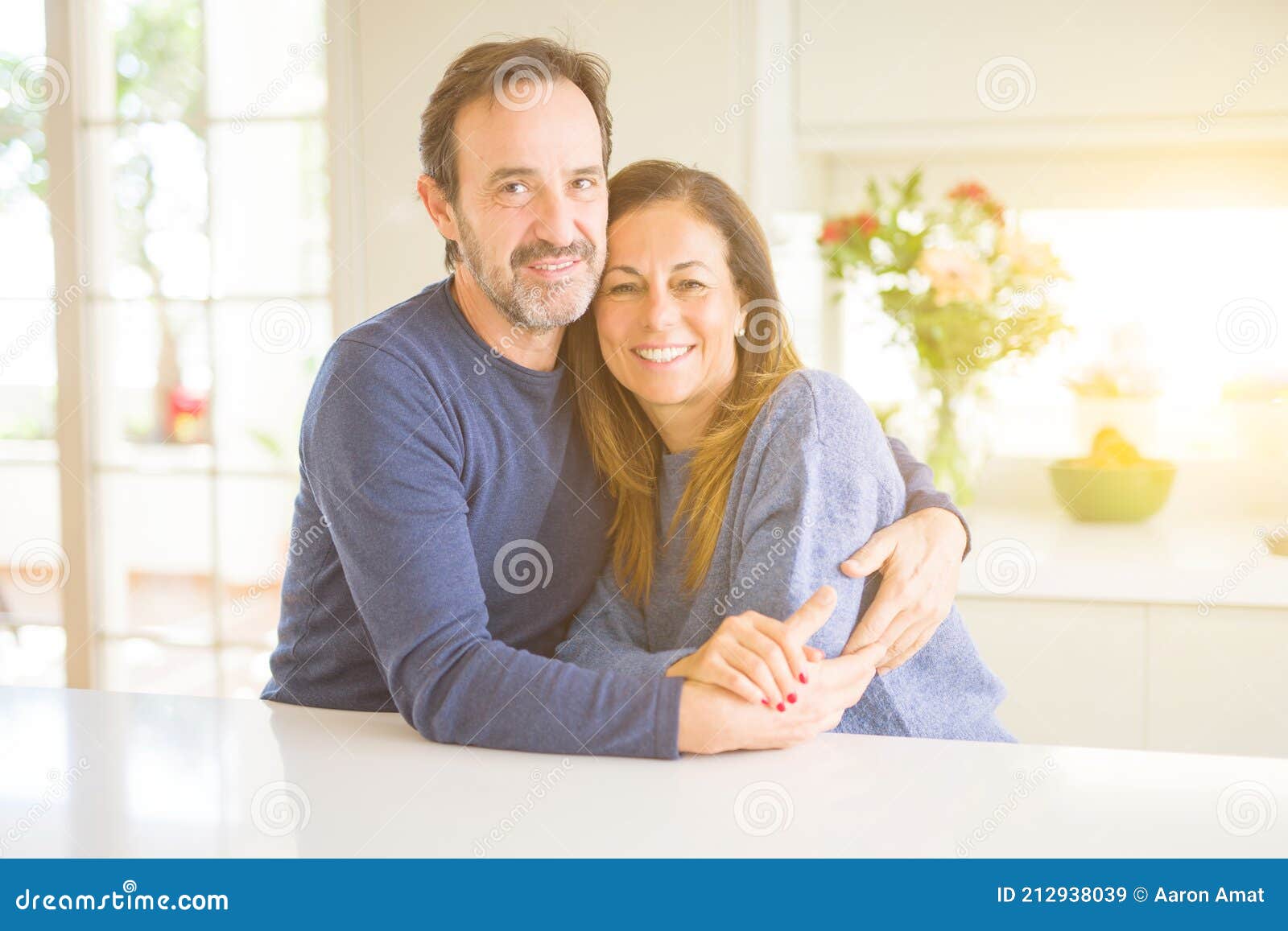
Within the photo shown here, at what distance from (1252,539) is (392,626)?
1901mm

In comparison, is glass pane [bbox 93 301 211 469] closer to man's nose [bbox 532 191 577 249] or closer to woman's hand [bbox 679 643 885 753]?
man's nose [bbox 532 191 577 249]

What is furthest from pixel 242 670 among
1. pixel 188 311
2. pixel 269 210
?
pixel 269 210

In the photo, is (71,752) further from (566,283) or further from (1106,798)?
(1106,798)

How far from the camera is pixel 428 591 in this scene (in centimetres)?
109

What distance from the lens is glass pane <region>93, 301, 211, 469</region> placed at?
256cm

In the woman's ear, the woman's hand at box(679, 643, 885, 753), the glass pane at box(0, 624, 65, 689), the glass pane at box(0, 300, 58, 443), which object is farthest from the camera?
the glass pane at box(0, 624, 65, 689)

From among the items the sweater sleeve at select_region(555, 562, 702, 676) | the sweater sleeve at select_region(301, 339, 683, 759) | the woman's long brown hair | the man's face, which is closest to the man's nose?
the man's face

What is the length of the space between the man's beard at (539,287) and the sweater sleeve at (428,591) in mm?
164

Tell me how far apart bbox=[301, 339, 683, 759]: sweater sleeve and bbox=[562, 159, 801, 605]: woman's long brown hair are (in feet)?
0.80

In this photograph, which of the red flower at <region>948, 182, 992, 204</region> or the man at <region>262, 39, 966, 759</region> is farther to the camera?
the red flower at <region>948, 182, 992, 204</region>

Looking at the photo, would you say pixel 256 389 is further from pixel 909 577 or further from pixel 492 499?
pixel 909 577

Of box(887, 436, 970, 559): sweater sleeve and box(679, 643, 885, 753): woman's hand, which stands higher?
box(887, 436, 970, 559): sweater sleeve

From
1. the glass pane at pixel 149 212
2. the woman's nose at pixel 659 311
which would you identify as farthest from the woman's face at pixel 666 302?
the glass pane at pixel 149 212

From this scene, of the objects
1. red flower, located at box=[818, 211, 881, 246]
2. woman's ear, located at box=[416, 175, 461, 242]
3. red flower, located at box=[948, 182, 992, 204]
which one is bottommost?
woman's ear, located at box=[416, 175, 461, 242]
